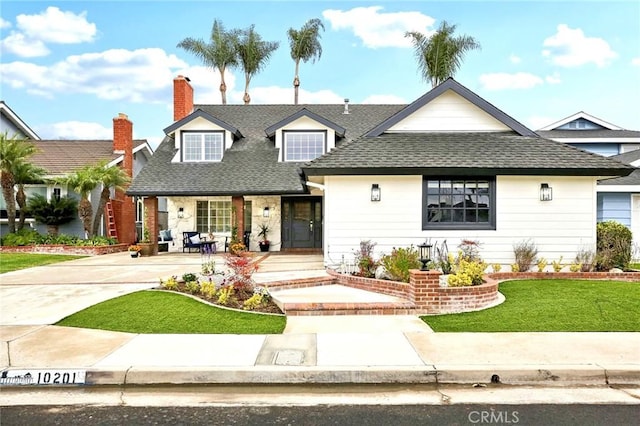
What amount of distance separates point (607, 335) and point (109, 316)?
7625mm

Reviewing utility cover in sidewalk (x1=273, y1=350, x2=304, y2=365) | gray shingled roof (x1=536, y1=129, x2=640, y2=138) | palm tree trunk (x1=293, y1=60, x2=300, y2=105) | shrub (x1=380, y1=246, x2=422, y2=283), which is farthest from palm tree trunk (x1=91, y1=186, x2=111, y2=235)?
gray shingled roof (x1=536, y1=129, x2=640, y2=138)

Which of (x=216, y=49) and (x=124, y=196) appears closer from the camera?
(x=124, y=196)

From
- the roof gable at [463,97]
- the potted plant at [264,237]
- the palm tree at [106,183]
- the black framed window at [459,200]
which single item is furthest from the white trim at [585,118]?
the palm tree at [106,183]

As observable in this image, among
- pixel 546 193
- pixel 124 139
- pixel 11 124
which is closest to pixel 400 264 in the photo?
pixel 546 193

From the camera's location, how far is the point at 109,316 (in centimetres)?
703

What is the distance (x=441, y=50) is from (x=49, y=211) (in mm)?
23039

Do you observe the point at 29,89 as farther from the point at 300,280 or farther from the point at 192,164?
the point at 300,280

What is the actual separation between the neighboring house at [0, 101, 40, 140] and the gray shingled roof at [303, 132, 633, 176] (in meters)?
21.1

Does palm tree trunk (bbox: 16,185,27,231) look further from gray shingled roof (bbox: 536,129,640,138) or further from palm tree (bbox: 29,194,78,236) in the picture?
gray shingled roof (bbox: 536,129,640,138)

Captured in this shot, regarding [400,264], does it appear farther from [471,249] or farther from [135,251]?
[135,251]

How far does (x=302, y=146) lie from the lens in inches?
752

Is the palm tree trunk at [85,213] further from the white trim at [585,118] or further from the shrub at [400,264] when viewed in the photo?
the white trim at [585,118]

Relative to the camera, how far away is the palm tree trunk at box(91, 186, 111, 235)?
18906mm

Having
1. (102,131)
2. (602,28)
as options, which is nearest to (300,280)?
(602,28)
